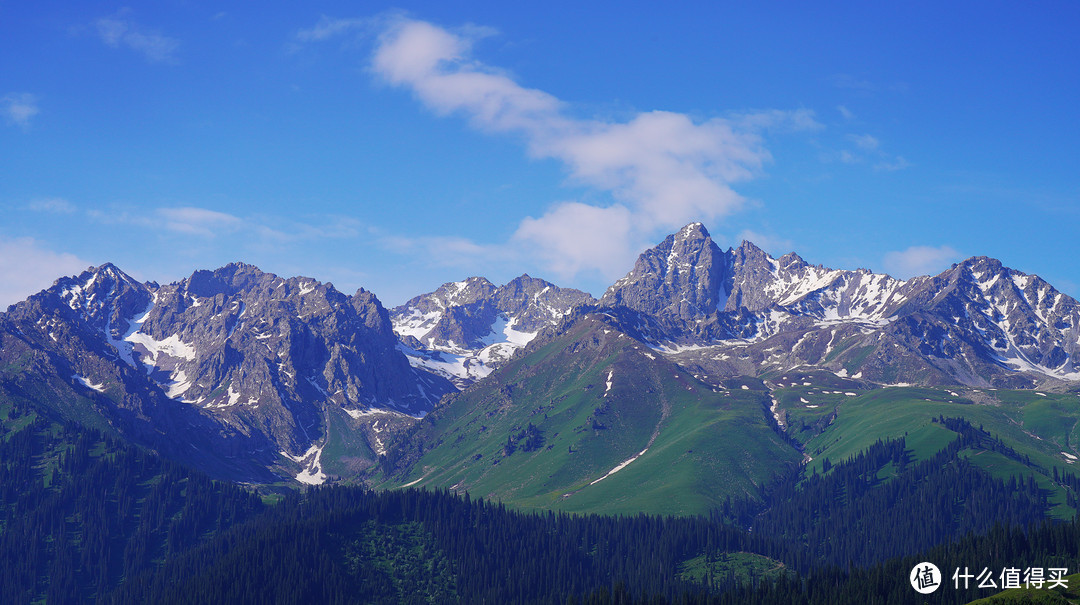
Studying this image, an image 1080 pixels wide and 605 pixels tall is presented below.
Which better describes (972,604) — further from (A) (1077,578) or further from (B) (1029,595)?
(A) (1077,578)

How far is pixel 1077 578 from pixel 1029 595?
13481mm

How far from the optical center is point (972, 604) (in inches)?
7397

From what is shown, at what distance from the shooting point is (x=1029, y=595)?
18525cm

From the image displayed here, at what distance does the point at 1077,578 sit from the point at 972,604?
71.4ft

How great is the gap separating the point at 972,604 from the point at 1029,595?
989 cm

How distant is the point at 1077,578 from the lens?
191 m

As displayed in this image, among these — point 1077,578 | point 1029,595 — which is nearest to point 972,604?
point 1029,595
